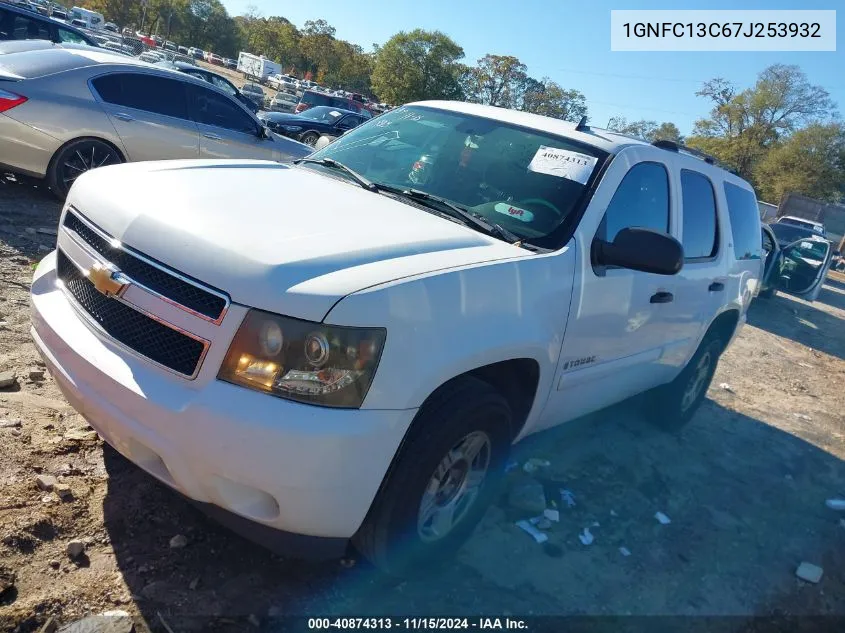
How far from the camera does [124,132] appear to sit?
6.88 m

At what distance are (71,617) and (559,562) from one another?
2.08 metres

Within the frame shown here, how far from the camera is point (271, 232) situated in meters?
2.28

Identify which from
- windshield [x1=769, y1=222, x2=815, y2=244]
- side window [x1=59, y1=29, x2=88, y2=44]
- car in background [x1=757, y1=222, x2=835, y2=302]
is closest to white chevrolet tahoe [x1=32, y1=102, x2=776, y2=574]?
car in background [x1=757, y1=222, x2=835, y2=302]

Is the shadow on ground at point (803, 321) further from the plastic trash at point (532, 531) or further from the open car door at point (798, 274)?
the plastic trash at point (532, 531)

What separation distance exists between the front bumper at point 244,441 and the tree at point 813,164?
172 feet

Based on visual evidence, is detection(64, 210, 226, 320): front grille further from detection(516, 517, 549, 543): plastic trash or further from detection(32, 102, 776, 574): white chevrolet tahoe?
detection(516, 517, 549, 543): plastic trash

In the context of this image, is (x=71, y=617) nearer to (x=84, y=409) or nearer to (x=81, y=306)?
(x=84, y=409)

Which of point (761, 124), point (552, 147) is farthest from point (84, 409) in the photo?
point (761, 124)

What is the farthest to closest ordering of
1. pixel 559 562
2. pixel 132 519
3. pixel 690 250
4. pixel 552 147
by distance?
pixel 690 250
pixel 552 147
pixel 559 562
pixel 132 519

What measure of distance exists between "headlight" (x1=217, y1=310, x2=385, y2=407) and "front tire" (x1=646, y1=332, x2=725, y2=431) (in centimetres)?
355

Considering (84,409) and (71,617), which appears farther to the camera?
(84,409)

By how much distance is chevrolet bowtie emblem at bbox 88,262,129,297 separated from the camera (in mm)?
2213

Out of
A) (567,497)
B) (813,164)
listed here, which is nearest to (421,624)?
(567,497)

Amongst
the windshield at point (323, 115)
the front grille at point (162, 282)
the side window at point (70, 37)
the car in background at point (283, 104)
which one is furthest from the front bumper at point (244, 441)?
the car in background at point (283, 104)
